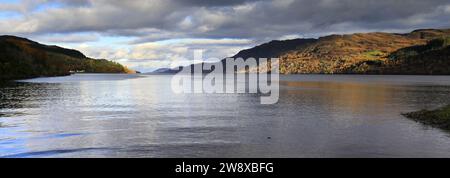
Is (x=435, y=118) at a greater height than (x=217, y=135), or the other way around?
(x=435, y=118)

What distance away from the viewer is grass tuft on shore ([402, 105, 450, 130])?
41.7 meters

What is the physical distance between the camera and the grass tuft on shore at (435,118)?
4172 cm

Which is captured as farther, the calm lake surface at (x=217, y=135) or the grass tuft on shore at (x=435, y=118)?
the grass tuft on shore at (x=435, y=118)

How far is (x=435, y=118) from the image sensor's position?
150 ft

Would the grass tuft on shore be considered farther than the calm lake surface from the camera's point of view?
Yes

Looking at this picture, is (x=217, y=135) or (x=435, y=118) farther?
(x=435, y=118)
